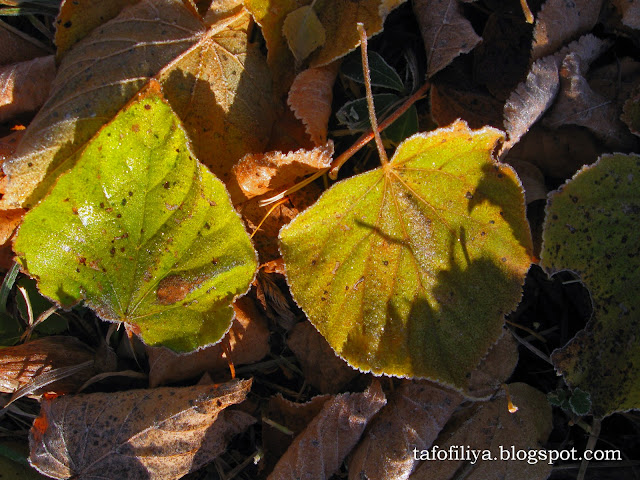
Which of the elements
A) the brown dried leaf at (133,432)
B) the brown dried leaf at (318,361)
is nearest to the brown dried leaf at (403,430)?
the brown dried leaf at (318,361)

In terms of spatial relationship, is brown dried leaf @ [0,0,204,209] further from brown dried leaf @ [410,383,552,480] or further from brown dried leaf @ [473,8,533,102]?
brown dried leaf @ [410,383,552,480]

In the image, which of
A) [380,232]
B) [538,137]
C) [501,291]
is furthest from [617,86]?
[380,232]

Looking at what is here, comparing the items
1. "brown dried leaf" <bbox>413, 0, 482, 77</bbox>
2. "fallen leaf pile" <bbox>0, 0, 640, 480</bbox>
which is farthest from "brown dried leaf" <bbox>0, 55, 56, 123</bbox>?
"brown dried leaf" <bbox>413, 0, 482, 77</bbox>

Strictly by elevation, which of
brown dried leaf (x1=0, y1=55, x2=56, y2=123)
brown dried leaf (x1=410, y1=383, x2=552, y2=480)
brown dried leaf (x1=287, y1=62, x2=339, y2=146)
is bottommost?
brown dried leaf (x1=410, y1=383, x2=552, y2=480)

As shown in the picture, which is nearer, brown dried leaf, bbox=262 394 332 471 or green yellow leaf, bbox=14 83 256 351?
green yellow leaf, bbox=14 83 256 351

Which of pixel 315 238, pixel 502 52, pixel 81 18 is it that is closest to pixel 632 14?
pixel 502 52
